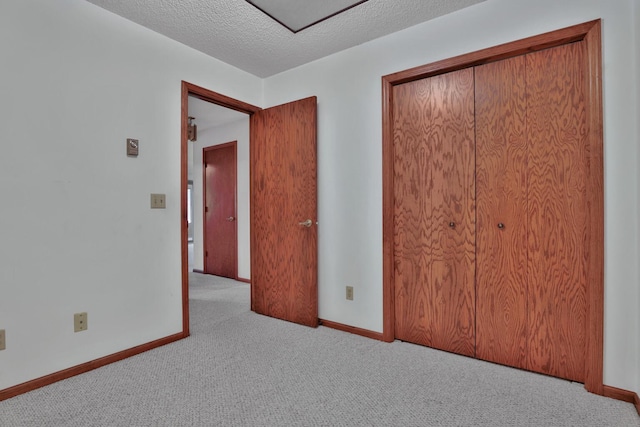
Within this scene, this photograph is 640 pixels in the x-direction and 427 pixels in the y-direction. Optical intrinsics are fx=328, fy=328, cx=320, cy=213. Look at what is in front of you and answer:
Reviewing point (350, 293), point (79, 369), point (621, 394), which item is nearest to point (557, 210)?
point (621, 394)

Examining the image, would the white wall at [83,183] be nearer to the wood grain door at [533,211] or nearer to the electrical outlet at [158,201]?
the electrical outlet at [158,201]

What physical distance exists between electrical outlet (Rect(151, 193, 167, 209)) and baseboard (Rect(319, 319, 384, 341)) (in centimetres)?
158

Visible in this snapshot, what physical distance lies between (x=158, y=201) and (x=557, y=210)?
2601mm

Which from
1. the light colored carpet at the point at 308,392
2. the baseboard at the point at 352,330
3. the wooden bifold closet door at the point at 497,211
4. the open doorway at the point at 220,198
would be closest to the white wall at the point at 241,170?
the open doorway at the point at 220,198

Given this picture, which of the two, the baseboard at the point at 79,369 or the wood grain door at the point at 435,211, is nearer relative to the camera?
the baseboard at the point at 79,369

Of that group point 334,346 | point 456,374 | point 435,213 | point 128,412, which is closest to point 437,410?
point 456,374

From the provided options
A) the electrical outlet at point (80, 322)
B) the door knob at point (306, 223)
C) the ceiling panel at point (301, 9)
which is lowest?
the electrical outlet at point (80, 322)

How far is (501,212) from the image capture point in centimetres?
205

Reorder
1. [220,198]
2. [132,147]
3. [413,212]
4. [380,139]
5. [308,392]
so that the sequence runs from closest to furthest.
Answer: [308,392], [132,147], [413,212], [380,139], [220,198]

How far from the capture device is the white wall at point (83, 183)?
5.86ft

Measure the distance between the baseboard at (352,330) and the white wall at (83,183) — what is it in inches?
46.5

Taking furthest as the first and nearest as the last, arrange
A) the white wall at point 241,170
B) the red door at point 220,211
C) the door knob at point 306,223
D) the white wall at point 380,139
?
the red door at point 220,211
the white wall at point 241,170
the door knob at point 306,223
the white wall at point 380,139

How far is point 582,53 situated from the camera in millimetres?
1798

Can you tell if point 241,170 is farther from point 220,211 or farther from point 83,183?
point 83,183
